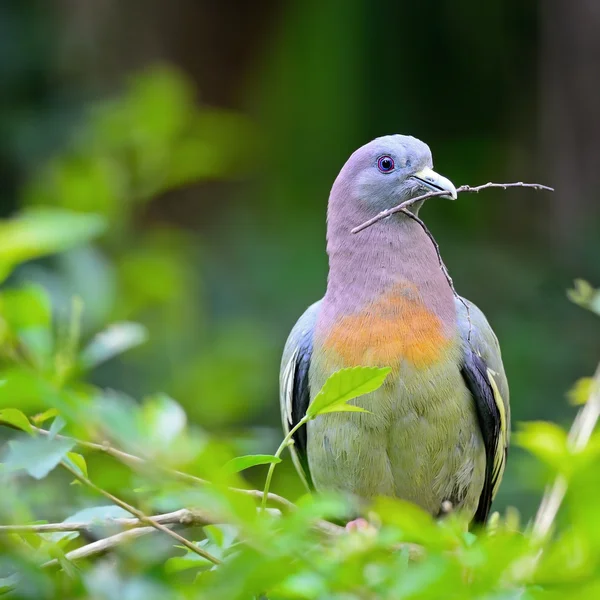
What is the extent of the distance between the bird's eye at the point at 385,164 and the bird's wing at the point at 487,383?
51 centimetres

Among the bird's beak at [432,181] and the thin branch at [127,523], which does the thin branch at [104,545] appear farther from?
the bird's beak at [432,181]

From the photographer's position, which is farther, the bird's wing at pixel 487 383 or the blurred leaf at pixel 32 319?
the bird's wing at pixel 487 383

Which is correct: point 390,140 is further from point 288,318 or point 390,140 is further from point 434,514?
point 288,318

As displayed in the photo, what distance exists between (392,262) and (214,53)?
204 inches

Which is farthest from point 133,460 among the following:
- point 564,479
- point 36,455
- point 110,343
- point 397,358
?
point 397,358

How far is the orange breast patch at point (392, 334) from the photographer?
289cm

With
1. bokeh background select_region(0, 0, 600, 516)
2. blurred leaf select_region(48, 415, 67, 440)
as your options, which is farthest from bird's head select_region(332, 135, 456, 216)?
blurred leaf select_region(48, 415, 67, 440)

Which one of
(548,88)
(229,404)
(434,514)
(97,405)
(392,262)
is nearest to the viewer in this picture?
(97,405)

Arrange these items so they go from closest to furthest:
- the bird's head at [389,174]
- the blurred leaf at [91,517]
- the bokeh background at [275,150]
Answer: the blurred leaf at [91,517]
the bird's head at [389,174]
the bokeh background at [275,150]

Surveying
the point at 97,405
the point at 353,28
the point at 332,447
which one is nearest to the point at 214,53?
the point at 353,28

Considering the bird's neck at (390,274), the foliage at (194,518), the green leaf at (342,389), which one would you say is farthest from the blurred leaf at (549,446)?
the bird's neck at (390,274)

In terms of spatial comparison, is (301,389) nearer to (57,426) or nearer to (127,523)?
(127,523)

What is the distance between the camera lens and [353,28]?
24.5 feet

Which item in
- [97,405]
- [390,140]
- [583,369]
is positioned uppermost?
[390,140]
